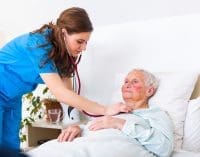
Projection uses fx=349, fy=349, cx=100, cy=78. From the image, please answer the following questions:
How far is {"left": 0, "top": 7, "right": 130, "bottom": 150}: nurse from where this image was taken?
Answer: 1.64m

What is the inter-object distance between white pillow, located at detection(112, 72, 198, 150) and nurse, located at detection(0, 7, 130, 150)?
10.0 inches

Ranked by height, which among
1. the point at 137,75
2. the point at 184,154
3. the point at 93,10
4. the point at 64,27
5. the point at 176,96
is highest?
the point at 93,10

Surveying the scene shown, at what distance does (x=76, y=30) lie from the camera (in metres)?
1.71

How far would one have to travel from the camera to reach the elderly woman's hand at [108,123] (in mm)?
Answer: 1562

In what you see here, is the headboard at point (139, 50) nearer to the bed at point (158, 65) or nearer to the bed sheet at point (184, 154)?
the bed at point (158, 65)

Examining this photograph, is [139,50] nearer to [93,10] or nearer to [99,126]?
[93,10]

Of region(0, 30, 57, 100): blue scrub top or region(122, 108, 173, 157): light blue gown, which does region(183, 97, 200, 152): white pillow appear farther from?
region(0, 30, 57, 100): blue scrub top

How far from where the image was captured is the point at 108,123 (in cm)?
156

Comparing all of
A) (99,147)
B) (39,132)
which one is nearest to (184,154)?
(99,147)

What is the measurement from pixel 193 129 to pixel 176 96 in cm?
19

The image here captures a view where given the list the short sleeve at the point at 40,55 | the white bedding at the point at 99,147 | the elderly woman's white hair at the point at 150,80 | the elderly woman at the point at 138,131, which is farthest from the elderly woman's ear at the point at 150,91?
the short sleeve at the point at 40,55

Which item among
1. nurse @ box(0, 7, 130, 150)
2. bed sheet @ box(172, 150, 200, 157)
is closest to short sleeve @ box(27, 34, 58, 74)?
nurse @ box(0, 7, 130, 150)

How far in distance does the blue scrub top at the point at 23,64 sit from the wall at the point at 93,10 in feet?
2.44

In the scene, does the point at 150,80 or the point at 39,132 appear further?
the point at 39,132
